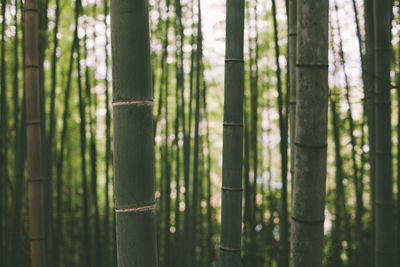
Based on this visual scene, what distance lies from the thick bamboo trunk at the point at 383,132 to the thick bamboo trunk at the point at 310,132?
71 centimetres

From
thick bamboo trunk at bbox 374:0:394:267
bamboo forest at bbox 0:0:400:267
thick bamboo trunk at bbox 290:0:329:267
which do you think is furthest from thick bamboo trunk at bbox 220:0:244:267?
thick bamboo trunk at bbox 374:0:394:267

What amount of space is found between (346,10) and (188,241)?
226 cm

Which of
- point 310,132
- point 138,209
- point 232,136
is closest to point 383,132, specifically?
point 232,136

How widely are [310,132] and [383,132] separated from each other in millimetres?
929

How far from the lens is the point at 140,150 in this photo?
0.93 meters

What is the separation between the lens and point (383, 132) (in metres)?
1.88

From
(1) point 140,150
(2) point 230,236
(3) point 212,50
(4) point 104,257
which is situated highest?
(3) point 212,50

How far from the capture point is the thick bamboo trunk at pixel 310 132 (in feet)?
3.61

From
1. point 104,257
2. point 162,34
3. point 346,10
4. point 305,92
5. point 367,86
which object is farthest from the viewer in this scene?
point 104,257

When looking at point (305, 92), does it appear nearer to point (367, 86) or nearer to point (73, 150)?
point (367, 86)

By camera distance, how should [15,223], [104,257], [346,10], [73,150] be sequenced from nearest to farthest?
[15,223], [346,10], [104,257], [73,150]

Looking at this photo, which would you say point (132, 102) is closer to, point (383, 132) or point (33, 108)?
point (33, 108)

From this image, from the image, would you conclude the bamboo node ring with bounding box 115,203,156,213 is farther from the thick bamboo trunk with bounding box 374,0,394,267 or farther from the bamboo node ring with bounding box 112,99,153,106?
the thick bamboo trunk with bounding box 374,0,394,267

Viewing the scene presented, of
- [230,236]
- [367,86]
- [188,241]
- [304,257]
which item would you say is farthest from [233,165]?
[188,241]
